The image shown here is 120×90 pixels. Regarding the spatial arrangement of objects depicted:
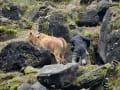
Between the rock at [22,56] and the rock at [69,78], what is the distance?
365 centimetres

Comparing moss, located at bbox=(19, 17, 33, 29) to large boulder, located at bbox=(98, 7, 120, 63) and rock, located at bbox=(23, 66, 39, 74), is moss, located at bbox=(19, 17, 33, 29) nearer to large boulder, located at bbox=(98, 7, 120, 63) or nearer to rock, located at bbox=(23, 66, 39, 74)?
large boulder, located at bbox=(98, 7, 120, 63)

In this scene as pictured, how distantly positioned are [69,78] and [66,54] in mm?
6001

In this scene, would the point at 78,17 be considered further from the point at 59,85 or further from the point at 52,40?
the point at 59,85

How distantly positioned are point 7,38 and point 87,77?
32.2 ft

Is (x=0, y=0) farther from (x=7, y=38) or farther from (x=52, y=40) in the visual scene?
(x=52, y=40)

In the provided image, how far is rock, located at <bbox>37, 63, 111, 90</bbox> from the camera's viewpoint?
42.9 feet

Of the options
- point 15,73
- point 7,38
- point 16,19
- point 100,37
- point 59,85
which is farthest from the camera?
point 16,19

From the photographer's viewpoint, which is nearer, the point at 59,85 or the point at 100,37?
the point at 59,85

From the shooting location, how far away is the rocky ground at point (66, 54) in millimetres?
13180

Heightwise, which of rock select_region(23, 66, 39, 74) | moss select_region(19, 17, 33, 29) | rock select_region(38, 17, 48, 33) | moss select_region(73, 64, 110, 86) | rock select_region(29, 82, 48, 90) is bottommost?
moss select_region(19, 17, 33, 29)

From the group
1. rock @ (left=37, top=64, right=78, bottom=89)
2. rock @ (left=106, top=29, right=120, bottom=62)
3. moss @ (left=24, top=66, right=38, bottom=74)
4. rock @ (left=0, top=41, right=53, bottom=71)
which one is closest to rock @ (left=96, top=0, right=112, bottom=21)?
rock @ (left=106, top=29, right=120, bottom=62)

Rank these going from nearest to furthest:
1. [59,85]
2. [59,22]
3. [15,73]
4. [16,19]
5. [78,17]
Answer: [59,85], [15,73], [59,22], [78,17], [16,19]

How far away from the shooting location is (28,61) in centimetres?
1711

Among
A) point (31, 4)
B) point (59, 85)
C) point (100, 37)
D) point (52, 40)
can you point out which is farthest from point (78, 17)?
point (59, 85)
